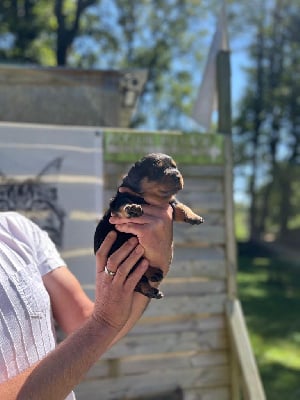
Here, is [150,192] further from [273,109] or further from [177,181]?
[273,109]

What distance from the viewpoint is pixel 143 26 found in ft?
57.1

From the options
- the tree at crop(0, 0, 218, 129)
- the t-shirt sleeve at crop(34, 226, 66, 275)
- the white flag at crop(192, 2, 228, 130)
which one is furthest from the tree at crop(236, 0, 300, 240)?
the t-shirt sleeve at crop(34, 226, 66, 275)

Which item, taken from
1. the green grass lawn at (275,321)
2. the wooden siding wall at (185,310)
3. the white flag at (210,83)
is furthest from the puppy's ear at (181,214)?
the green grass lawn at (275,321)

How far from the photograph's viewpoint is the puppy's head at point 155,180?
132 cm

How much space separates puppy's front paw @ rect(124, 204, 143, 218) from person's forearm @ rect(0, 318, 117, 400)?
307 millimetres

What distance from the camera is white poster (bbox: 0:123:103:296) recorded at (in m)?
3.03

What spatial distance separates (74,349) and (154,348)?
2.25m

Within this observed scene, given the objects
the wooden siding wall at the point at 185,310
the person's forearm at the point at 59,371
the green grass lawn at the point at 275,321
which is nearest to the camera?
the person's forearm at the point at 59,371

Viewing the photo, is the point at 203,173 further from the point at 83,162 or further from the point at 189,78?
the point at 189,78

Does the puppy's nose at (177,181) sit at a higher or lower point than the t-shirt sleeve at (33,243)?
higher

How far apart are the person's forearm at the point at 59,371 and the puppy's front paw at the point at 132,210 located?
1.01ft

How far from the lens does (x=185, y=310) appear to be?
11.5 feet

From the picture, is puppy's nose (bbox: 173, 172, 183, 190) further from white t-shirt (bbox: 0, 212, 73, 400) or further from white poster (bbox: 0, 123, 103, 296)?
white poster (bbox: 0, 123, 103, 296)

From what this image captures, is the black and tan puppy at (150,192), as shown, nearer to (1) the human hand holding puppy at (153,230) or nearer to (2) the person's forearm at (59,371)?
(1) the human hand holding puppy at (153,230)
